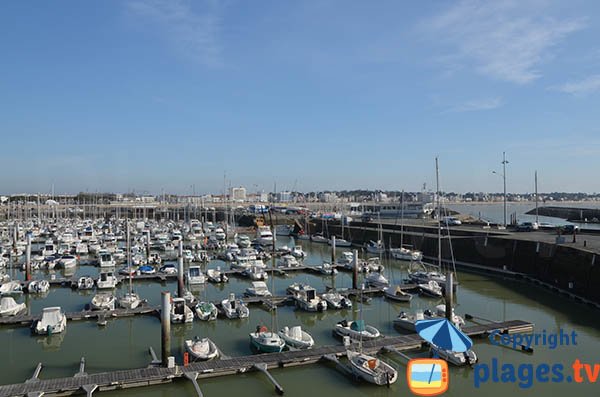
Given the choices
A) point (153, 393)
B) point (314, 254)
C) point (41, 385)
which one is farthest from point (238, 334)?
point (314, 254)

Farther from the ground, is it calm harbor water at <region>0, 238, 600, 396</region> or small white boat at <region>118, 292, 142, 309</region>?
small white boat at <region>118, 292, 142, 309</region>

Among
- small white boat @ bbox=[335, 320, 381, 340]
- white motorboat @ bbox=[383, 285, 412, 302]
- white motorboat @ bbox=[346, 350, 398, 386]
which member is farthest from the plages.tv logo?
white motorboat @ bbox=[383, 285, 412, 302]

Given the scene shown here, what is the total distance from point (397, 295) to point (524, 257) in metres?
13.3

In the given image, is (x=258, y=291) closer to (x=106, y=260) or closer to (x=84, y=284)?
(x=84, y=284)

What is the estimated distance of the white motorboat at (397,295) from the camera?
30.1 m

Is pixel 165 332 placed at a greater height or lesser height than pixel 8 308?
greater

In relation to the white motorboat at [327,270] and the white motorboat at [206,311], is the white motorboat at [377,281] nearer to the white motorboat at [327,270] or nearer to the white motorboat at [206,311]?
the white motorboat at [327,270]

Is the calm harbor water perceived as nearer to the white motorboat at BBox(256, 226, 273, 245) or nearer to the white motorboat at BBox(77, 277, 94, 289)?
the white motorboat at BBox(77, 277, 94, 289)

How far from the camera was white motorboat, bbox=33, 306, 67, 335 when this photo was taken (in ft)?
74.4

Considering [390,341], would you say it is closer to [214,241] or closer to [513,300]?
[513,300]

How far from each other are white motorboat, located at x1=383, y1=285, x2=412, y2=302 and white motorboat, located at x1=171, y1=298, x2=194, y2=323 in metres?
12.5

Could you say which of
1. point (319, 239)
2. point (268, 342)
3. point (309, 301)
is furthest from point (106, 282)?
point (319, 239)

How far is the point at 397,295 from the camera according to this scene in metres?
30.3

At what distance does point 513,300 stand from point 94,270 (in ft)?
112
